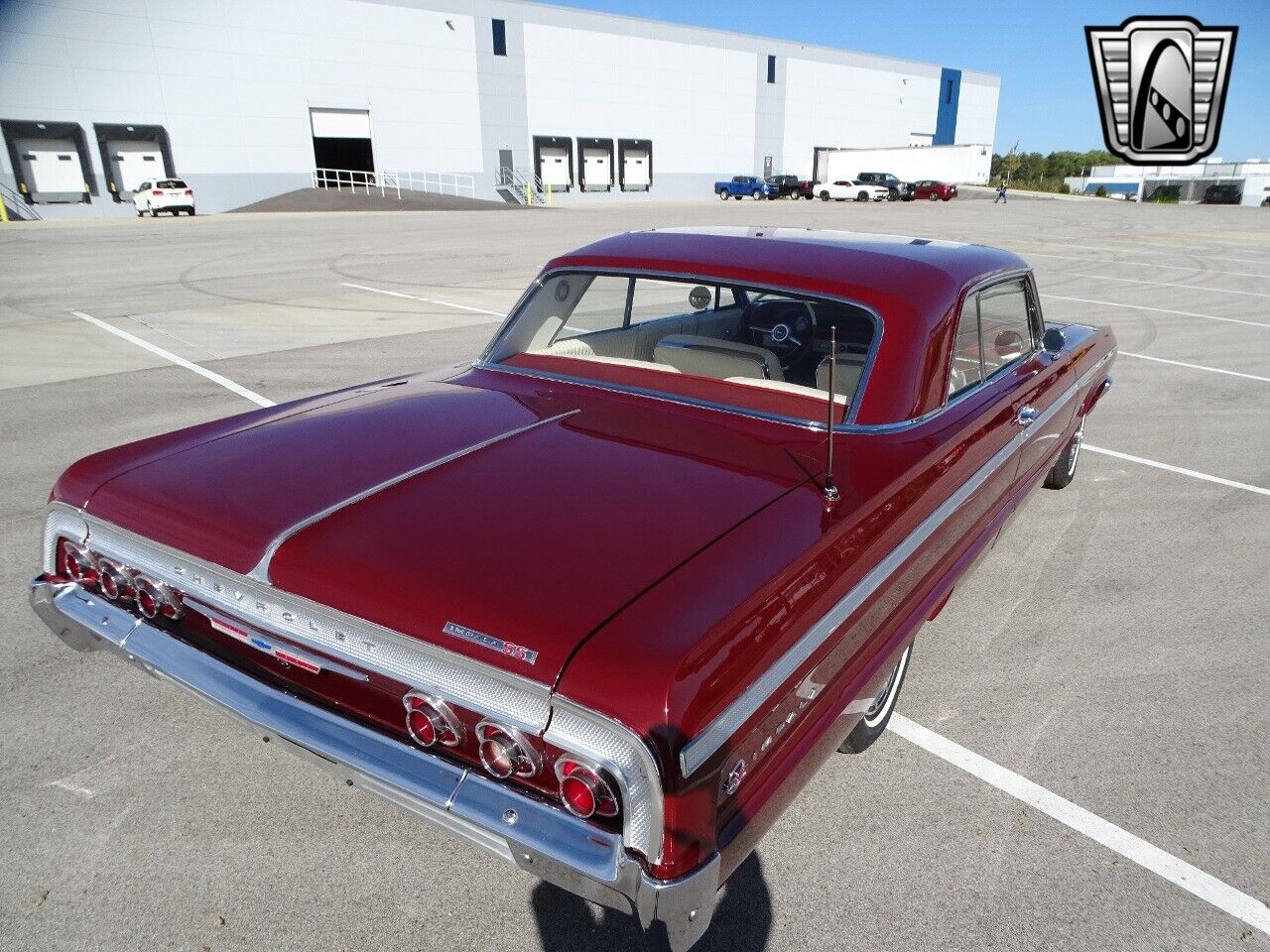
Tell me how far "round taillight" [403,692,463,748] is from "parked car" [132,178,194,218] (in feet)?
120

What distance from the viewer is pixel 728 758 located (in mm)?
1639

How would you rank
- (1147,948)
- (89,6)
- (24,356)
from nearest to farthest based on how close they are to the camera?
1. (1147,948)
2. (24,356)
3. (89,6)

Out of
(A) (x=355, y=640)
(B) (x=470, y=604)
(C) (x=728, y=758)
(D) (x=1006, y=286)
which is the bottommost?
(C) (x=728, y=758)

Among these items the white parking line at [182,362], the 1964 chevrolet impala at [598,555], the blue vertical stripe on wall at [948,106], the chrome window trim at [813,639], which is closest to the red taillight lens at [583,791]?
the 1964 chevrolet impala at [598,555]

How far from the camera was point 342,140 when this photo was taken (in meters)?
40.6

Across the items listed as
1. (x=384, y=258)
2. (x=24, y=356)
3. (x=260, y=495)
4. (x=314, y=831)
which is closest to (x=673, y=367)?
(x=260, y=495)

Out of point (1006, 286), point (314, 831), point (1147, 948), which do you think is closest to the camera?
point (1147, 948)

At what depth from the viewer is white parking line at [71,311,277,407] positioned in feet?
21.7

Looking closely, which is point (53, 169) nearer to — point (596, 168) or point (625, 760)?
point (596, 168)

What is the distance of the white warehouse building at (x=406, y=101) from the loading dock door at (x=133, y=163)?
8 cm

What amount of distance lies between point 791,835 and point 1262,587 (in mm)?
2912

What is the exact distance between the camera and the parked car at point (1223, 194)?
51.7 metres

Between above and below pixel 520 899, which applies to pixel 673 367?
above

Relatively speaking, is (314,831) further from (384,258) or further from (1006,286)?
(384,258)
